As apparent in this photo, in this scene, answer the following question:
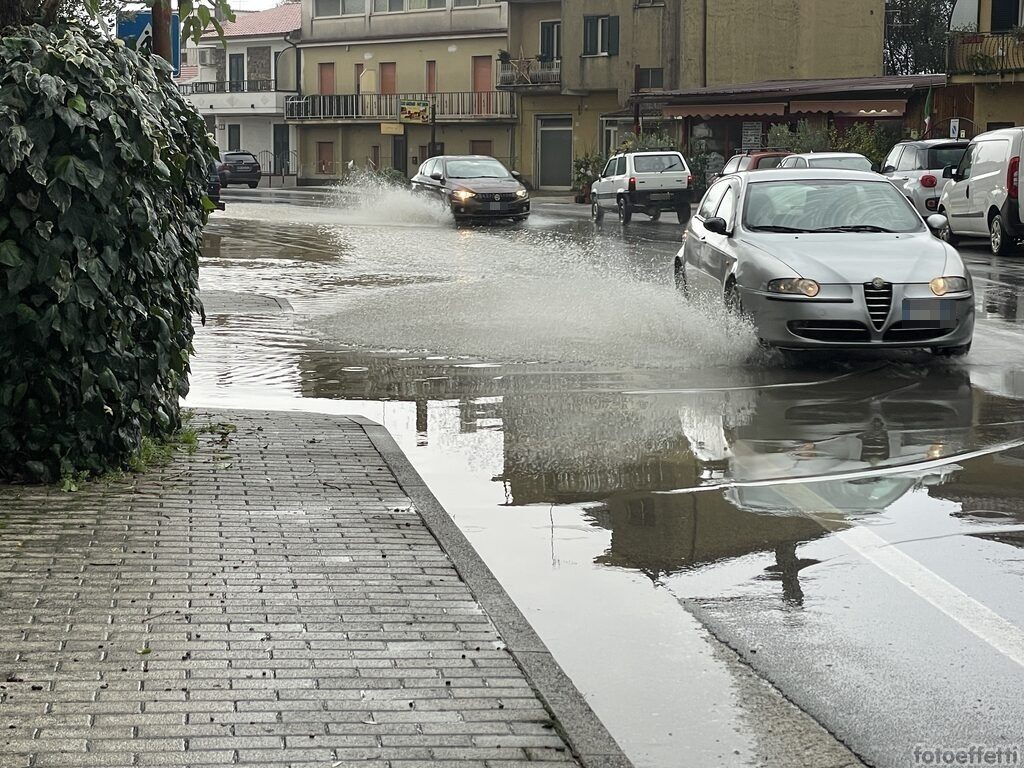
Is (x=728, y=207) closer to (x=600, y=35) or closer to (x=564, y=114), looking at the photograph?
(x=600, y=35)

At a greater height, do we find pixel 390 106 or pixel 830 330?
pixel 390 106

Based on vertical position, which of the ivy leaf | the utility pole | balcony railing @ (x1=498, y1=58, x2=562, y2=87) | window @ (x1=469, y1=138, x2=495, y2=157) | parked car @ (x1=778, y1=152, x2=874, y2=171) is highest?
balcony railing @ (x1=498, y1=58, x2=562, y2=87)

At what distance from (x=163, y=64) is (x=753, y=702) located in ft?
17.2

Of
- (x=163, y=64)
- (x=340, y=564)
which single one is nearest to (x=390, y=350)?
(x=163, y=64)

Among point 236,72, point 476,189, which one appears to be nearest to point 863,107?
point 476,189

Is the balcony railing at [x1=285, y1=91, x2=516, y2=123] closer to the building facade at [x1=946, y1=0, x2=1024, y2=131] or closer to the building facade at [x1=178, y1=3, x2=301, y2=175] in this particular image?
the building facade at [x1=178, y1=3, x2=301, y2=175]

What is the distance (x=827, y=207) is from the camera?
1326cm

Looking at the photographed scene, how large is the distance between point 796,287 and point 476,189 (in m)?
24.7

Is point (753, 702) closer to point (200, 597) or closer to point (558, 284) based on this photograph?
point (200, 597)

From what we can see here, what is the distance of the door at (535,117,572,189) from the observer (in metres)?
66.9

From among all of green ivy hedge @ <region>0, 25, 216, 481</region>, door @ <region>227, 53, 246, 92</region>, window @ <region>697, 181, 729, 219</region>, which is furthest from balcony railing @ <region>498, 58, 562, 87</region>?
green ivy hedge @ <region>0, 25, 216, 481</region>

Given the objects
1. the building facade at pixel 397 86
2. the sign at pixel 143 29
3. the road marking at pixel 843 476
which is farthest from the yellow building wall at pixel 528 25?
the road marking at pixel 843 476

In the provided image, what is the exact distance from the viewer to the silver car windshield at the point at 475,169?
1459 inches

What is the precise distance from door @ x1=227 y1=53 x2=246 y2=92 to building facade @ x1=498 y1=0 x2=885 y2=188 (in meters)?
22.0
